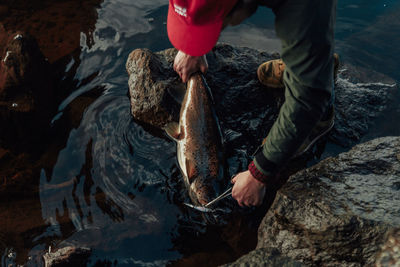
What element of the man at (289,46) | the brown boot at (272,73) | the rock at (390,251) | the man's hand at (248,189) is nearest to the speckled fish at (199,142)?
the man's hand at (248,189)

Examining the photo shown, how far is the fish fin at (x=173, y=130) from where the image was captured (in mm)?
3819

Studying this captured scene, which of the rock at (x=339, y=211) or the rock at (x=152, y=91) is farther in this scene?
the rock at (x=152, y=91)

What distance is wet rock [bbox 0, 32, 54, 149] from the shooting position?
4.08 metres

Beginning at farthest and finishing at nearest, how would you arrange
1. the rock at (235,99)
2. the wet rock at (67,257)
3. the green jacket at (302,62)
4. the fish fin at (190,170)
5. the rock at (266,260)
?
the rock at (235,99) → the fish fin at (190,170) → the wet rock at (67,257) → the rock at (266,260) → the green jacket at (302,62)

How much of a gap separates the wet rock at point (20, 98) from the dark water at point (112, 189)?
0.27 metres

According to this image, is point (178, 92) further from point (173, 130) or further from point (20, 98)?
point (20, 98)

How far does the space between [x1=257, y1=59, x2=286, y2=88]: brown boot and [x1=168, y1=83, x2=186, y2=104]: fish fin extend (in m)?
1.12

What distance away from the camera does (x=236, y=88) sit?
4.25m

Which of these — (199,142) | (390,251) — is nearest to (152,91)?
(199,142)

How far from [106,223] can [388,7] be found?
709 centimetres

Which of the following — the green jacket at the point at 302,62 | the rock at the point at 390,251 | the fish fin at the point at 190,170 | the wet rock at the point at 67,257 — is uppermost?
the green jacket at the point at 302,62

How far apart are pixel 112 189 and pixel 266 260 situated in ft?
6.77

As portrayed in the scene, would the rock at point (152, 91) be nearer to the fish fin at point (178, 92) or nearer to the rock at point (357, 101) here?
the fish fin at point (178, 92)

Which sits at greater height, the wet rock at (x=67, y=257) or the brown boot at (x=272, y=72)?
the brown boot at (x=272, y=72)
